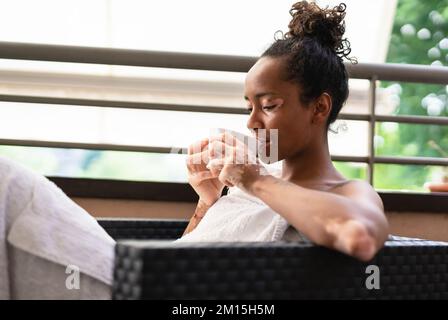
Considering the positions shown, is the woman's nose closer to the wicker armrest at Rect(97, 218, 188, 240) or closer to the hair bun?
the hair bun

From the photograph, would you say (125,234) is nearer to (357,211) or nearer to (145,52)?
(357,211)

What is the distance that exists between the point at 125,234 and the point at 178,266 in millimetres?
763

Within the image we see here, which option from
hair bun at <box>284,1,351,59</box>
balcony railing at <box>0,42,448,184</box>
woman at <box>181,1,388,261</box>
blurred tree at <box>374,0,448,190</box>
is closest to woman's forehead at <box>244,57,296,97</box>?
woman at <box>181,1,388,261</box>

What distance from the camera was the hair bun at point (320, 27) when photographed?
1.97 meters

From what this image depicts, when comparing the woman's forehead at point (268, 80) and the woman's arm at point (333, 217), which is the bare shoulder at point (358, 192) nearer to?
the woman's arm at point (333, 217)

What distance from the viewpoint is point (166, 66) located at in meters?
2.97

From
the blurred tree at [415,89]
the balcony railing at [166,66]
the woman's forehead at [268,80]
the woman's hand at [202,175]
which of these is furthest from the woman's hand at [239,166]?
the blurred tree at [415,89]

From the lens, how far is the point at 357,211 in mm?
1440

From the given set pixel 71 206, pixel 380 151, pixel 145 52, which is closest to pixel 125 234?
pixel 71 206

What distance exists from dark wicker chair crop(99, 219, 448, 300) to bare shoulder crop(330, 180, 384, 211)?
99 mm

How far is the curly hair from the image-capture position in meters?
1.88

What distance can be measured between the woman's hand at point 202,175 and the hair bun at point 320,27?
A: 377 millimetres

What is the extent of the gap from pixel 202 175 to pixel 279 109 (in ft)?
0.95

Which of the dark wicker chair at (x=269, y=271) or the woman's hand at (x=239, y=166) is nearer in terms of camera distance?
the dark wicker chair at (x=269, y=271)
